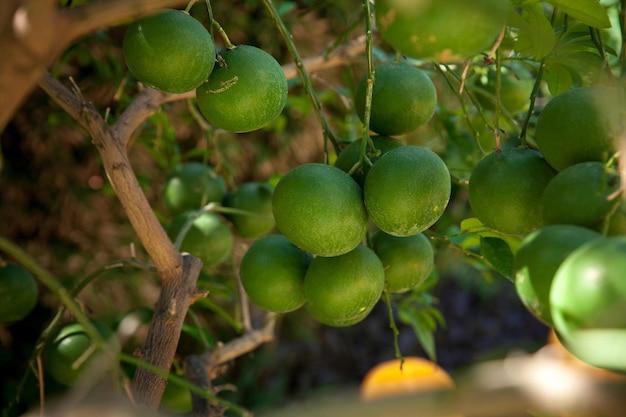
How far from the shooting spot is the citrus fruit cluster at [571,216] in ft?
1.12

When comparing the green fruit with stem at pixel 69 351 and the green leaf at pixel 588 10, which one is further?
the green fruit with stem at pixel 69 351

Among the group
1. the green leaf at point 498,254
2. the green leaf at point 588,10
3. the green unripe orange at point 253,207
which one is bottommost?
the green unripe orange at point 253,207

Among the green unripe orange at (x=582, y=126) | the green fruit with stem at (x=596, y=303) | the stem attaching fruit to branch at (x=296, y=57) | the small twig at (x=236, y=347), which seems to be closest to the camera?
the green fruit with stem at (x=596, y=303)

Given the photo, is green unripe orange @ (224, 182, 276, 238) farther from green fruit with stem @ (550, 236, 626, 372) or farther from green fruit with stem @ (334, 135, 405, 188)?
green fruit with stem @ (550, 236, 626, 372)

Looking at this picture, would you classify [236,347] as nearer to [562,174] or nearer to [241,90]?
[241,90]

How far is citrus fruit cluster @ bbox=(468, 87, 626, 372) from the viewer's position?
0.34 m

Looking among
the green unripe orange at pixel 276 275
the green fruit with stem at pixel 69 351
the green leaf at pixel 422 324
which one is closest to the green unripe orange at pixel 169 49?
the green unripe orange at pixel 276 275

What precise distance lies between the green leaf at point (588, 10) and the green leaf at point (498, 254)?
0.23 metres

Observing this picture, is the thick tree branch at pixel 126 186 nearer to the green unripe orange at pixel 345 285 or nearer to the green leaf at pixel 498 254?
the green unripe orange at pixel 345 285

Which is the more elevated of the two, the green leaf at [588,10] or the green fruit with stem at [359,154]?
the green leaf at [588,10]

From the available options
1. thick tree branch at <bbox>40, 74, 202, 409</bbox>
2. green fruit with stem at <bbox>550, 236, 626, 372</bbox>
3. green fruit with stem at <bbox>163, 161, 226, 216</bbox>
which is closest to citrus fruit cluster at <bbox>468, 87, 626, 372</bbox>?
green fruit with stem at <bbox>550, 236, 626, 372</bbox>

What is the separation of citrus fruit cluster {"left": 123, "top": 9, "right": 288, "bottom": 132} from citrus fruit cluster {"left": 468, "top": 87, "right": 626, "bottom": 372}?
0.22 meters

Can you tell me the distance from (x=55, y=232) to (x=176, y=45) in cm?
113

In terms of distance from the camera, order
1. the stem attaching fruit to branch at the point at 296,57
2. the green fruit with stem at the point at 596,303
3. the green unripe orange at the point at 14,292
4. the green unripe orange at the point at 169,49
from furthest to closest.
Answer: the green unripe orange at the point at 14,292 → the stem attaching fruit to branch at the point at 296,57 → the green unripe orange at the point at 169,49 → the green fruit with stem at the point at 596,303
